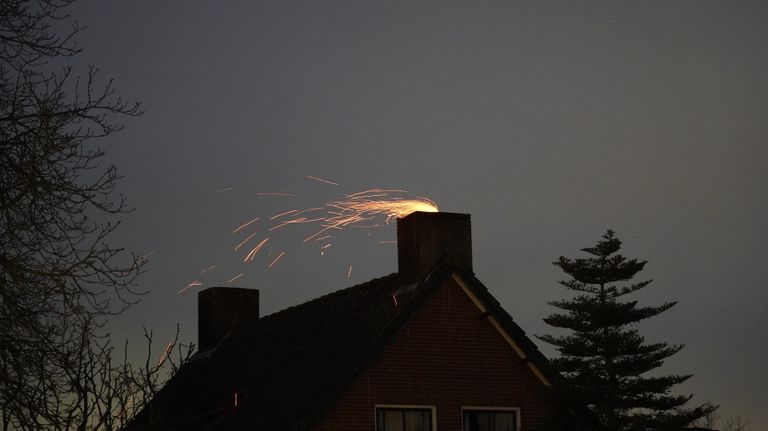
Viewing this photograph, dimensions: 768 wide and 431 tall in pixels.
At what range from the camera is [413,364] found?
26531mm

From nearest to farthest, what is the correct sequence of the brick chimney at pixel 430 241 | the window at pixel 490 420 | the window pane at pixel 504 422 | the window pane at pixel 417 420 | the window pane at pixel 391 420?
1. the window pane at pixel 391 420
2. the window pane at pixel 417 420
3. the window at pixel 490 420
4. the window pane at pixel 504 422
5. the brick chimney at pixel 430 241

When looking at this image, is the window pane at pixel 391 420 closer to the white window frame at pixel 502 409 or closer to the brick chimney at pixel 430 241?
the white window frame at pixel 502 409

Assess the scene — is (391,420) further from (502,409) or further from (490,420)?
(502,409)

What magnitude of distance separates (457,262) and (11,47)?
13.0m

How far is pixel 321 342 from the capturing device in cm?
2878

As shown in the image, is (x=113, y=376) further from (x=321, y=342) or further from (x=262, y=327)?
(x=262, y=327)

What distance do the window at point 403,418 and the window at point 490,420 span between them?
968 mm

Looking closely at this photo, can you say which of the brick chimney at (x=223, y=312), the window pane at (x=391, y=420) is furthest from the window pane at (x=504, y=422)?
the brick chimney at (x=223, y=312)

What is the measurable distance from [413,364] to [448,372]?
0.86 m

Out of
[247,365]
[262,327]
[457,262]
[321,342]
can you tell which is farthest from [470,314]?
[262,327]

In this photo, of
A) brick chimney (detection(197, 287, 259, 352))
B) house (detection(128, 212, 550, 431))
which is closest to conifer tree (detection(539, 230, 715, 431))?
house (detection(128, 212, 550, 431))

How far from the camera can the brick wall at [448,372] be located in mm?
26109

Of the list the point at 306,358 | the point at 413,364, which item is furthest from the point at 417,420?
the point at 306,358

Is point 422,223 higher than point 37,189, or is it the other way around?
point 422,223
